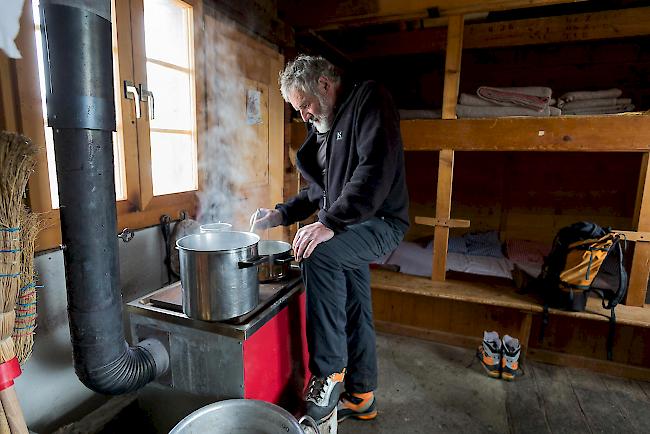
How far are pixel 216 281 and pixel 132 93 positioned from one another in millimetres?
831

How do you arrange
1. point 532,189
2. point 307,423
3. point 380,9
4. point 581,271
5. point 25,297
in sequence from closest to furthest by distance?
point 25,297, point 307,423, point 581,271, point 380,9, point 532,189

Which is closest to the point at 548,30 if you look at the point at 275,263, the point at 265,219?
the point at 265,219

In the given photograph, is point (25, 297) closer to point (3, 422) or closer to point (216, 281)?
point (3, 422)

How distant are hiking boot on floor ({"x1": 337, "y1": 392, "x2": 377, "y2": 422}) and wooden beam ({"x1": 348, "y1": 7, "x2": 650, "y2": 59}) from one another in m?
2.11

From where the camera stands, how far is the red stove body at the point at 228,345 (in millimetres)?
1097

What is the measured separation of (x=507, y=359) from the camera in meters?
1.93

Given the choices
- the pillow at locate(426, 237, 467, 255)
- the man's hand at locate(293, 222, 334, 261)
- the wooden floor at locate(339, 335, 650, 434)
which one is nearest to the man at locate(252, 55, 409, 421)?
the man's hand at locate(293, 222, 334, 261)

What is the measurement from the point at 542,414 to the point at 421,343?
75 cm

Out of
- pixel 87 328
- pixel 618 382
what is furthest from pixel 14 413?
pixel 618 382

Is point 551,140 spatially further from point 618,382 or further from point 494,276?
point 618,382

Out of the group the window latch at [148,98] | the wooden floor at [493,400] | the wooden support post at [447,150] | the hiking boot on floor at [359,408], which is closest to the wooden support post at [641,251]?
the wooden floor at [493,400]

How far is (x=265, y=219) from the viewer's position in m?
1.63

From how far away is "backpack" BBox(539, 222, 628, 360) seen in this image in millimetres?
1858

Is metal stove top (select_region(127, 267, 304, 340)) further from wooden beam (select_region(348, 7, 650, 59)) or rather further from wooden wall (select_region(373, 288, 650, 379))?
wooden beam (select_region(348, 7, 650, 59))
